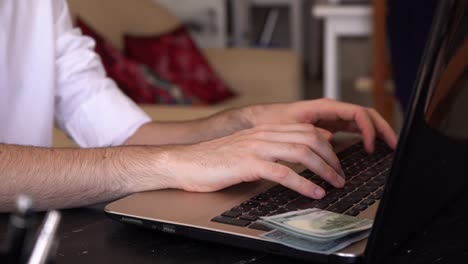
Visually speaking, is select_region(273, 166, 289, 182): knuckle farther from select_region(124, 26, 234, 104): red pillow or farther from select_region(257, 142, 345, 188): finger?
select_region(124, 26, 234, 104): red pillow

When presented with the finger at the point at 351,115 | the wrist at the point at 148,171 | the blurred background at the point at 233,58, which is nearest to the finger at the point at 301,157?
the wrist at the point at 148,171

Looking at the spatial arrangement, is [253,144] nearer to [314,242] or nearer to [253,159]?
[253,159]

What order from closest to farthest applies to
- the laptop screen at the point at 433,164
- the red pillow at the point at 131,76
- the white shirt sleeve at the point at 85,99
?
the laptop screen at the point at 433,164
the white shirt sleeve at the point at 85,99
the red pillow at the point at 131,76

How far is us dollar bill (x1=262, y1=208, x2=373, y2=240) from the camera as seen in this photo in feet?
2.34

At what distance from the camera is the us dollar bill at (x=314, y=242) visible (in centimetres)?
71

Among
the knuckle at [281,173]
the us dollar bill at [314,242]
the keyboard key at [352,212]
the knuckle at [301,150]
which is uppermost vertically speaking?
the knuckle at [301,150]

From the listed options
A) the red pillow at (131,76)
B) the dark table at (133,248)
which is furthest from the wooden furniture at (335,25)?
the dark table at (133,248)

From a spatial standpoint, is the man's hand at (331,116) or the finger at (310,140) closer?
the finger at (310,140)

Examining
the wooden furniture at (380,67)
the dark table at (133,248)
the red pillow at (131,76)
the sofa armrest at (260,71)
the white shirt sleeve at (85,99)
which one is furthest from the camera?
the sofa armrest at (260,71)

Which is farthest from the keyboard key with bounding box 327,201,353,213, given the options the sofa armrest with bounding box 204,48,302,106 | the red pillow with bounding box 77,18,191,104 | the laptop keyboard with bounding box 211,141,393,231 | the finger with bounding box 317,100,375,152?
the sofa armrest with bounding box 204,48,302,106

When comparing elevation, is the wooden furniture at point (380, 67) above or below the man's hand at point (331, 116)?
below

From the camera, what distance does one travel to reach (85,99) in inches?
54.4

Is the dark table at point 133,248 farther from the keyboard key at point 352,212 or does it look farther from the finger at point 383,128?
the finger at point 383,128

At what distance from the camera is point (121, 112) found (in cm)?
135
